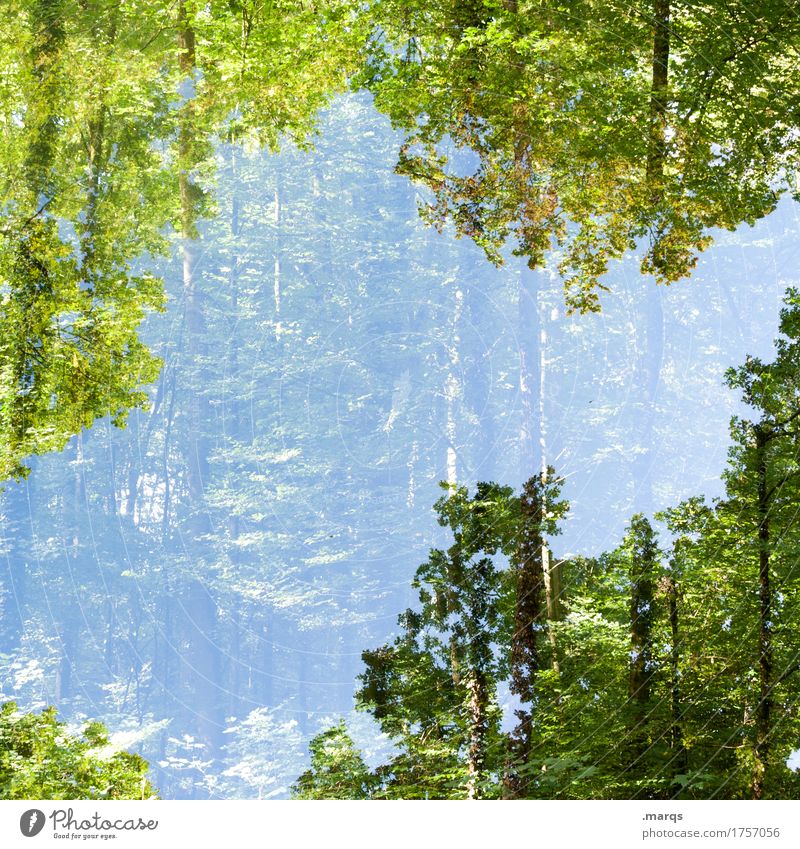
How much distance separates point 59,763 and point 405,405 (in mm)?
1707

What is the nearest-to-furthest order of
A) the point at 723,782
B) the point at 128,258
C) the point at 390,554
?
the point at 723,782 → the point at 390,554 → the point at 128,258

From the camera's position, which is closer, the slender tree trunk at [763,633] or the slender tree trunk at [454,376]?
the slender tree trunk at [763,633]

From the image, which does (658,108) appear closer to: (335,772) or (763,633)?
(763,633)

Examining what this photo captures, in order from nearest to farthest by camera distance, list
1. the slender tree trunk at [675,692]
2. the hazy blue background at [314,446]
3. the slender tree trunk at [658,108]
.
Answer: the slender tree trunk at [675,692]
the hazy blue background at [314,446]
the slender tree trunk at [658,108]

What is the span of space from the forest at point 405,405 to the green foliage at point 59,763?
12mm

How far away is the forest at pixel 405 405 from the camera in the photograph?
9.06ft

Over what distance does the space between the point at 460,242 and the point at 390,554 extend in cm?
110

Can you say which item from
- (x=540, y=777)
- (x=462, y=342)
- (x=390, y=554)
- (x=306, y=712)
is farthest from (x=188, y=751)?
(x=462, y=342)

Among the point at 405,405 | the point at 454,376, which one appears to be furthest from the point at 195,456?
the point at 454,376

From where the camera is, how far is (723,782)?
8.85 feet

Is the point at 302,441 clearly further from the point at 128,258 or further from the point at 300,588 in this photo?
the point at 128,258

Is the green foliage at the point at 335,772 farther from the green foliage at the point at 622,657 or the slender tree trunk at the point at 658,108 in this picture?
the slender tree trunk at the point at 658,108

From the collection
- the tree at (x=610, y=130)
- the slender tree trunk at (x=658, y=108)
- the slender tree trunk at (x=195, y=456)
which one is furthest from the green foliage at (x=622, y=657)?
the slender tree trunk at (x=658, y=108)
